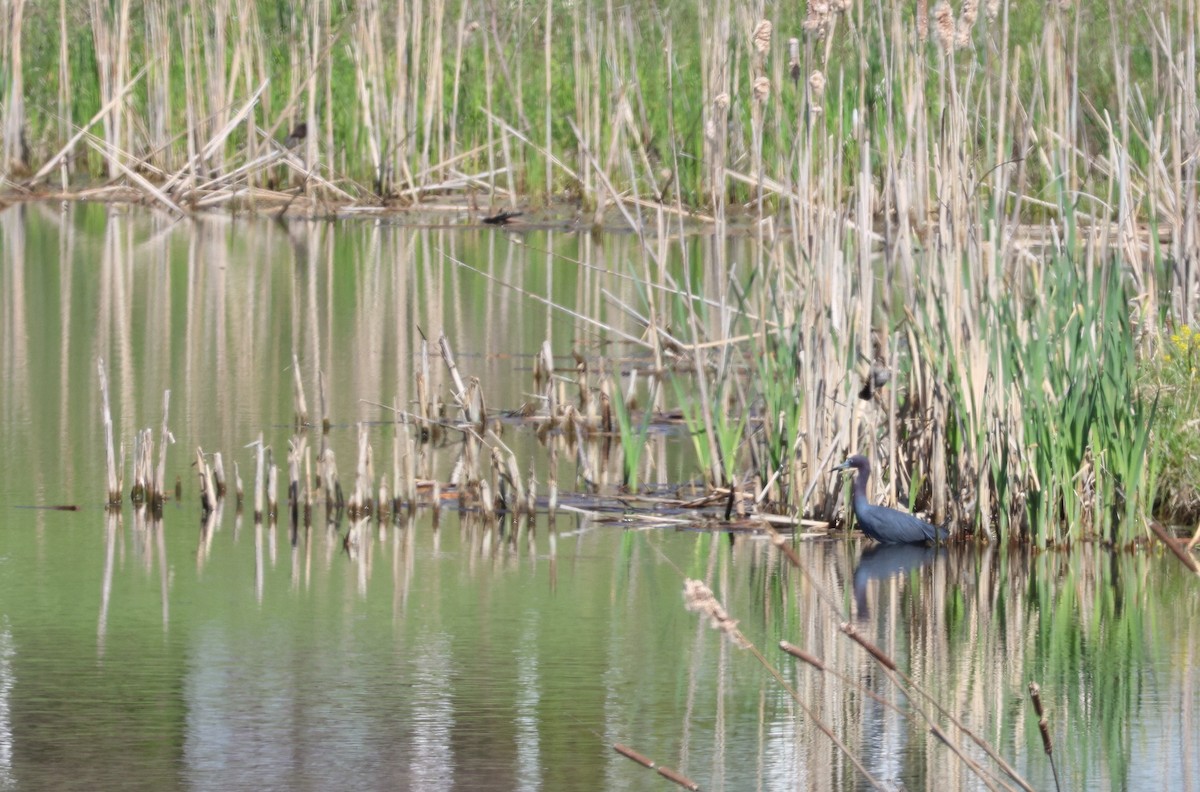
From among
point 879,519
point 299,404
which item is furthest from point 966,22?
point 299,404

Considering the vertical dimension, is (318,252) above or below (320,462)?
above

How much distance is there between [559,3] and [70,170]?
175 inches

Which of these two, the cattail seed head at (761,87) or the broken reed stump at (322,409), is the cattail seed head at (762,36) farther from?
the broken reed stump at (322,409)

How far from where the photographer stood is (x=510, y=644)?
213 inches

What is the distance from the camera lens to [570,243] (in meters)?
16.1

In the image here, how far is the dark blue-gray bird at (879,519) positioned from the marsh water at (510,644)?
0.18ft

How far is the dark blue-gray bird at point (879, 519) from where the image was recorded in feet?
21.9

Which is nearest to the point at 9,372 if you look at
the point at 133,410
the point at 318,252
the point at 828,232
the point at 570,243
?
the point at 133,410

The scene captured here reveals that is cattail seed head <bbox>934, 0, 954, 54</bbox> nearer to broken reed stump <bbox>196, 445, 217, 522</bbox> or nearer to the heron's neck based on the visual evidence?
the heron's neck

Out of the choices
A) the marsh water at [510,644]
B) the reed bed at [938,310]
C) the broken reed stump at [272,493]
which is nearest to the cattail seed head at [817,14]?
the reed bed at [938,310]

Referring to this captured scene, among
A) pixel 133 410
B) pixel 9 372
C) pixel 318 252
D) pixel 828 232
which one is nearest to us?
pixel 828 232

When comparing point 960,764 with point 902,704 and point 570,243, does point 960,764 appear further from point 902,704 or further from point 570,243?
point 570,243

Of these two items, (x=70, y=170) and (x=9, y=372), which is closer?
(x=9, y=372)

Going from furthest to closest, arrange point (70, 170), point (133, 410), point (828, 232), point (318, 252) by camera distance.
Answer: point (70, 170) < point (318, 252) < point (133, 410) < point (828, 232)
